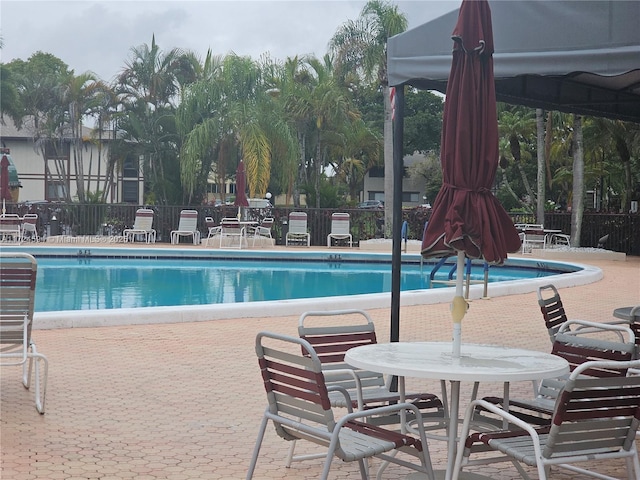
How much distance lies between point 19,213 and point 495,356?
24.8 meters

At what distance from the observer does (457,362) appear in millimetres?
4234

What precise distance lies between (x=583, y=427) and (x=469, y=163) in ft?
4.76

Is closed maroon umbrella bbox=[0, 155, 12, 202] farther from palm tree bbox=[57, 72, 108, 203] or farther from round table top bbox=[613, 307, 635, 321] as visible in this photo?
round table top bbox=[613, 307, 635, 321]

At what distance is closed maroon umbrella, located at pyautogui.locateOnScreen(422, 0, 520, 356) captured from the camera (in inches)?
174

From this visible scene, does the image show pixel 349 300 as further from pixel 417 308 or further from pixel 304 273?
pixel 304 273

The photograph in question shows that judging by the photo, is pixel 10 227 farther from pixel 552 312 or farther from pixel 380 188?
pixel 380 188

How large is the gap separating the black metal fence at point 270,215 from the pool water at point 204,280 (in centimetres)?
404

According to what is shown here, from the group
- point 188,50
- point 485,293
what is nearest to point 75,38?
point 188,50

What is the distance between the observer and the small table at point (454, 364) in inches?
153

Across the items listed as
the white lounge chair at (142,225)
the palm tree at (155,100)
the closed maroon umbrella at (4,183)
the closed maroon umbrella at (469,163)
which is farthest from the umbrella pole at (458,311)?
the palm tree at (155,100)

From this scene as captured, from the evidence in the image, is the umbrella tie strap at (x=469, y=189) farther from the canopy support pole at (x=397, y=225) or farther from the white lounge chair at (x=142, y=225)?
the white lounge chair at (x=142, y=225)

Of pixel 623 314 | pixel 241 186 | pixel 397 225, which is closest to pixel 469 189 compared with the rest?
pixel 397 225

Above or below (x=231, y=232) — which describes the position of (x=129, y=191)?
above

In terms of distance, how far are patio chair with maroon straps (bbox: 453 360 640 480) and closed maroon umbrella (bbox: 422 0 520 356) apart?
0.66m
